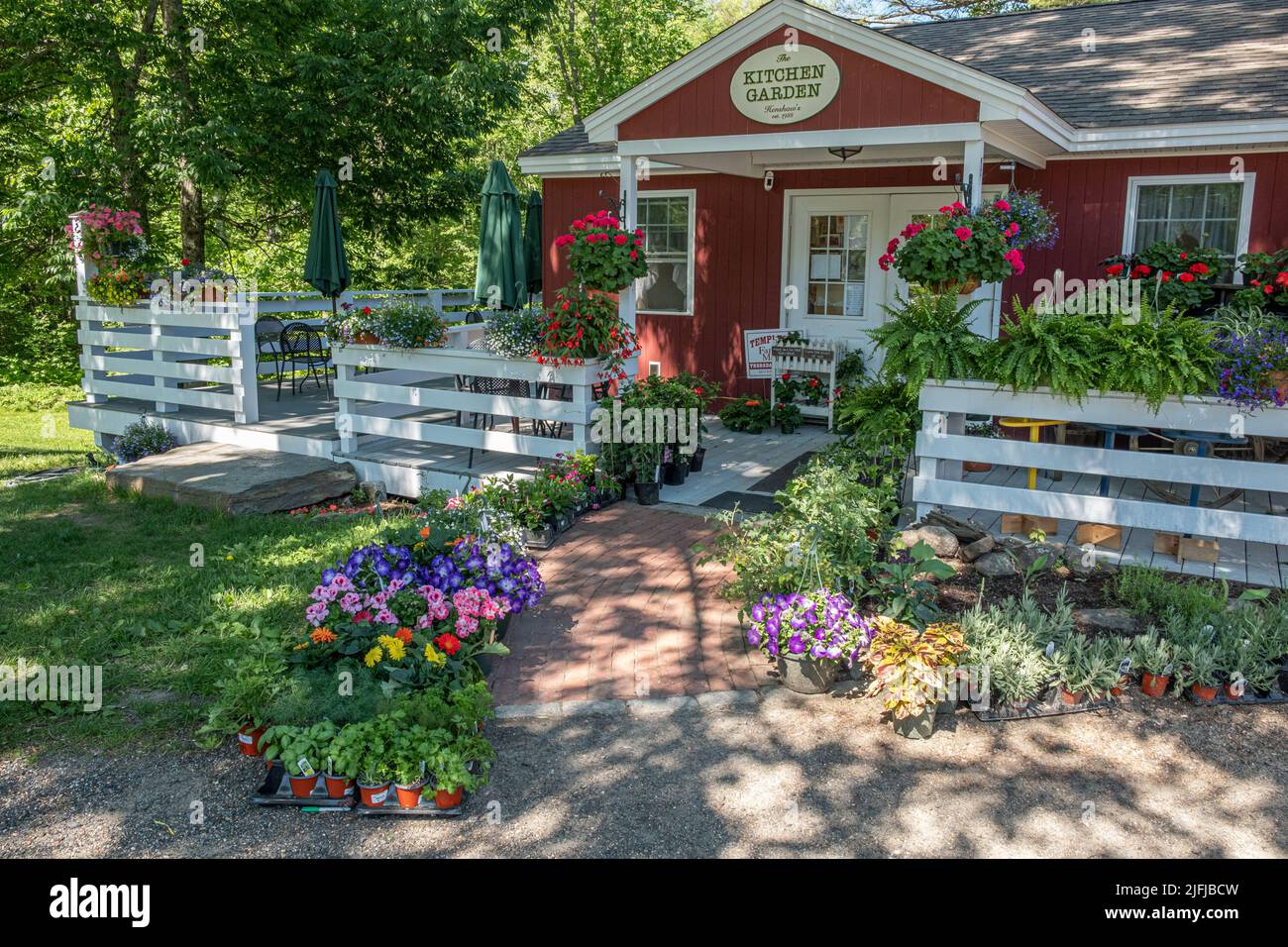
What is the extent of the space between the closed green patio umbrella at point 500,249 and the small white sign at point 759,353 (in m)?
2.44

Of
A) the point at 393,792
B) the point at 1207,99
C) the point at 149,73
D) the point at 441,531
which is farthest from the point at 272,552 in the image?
the point at 149,73

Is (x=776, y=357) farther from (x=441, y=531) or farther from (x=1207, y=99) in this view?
(x=441, y=531)

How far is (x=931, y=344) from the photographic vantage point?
638 centimetres

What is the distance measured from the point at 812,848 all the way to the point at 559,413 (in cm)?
467

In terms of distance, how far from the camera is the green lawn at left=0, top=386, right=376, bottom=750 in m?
4.58

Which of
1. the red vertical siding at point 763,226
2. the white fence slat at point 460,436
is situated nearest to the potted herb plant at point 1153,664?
the white fence slat at point 460,436

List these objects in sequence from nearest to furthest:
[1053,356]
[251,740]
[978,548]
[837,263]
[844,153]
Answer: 1. [251,740]
2. [1053,356]
3. [978,548]
4. [844,153]
5. [837,263]

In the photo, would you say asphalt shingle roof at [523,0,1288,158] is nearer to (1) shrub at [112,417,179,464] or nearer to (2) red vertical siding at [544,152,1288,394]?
(2) red vertical siding at [544,152,1288,394]

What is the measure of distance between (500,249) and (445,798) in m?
6.39

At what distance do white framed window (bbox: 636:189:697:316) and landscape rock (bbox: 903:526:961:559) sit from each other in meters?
5.95

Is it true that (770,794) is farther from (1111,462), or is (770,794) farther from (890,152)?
(890,152)

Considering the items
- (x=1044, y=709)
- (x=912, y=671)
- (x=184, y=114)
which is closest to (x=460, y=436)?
(x=912, y=671)

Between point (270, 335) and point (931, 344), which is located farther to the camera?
point (270, 335)

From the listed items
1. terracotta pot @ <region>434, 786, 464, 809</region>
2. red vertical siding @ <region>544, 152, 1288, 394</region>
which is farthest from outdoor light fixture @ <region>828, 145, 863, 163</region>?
terracotta pot @ <region>434, 786, 464, 809</region>
